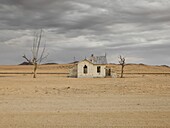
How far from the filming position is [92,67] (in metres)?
59.8

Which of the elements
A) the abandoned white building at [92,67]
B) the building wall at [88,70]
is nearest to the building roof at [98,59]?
the abandoned white building at [92,67]

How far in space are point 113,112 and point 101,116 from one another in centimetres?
113

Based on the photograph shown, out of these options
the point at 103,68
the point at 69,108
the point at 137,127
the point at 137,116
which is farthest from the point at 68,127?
the point at 103,68

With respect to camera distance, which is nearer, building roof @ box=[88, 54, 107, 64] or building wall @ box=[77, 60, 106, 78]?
building wall @ box=[77, 60, 106, 78]

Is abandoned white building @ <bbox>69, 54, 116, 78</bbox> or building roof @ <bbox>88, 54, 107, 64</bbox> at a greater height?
building roof @ <bbox>88, 54, 107, 64</bbox>

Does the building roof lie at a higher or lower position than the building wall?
higher

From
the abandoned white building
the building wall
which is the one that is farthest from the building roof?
the building wall

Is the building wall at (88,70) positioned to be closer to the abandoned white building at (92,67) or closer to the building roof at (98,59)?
the abandoned white building at (92,67)

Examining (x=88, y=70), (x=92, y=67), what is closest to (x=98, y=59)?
(x=92, y=67)

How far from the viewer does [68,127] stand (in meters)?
9.64

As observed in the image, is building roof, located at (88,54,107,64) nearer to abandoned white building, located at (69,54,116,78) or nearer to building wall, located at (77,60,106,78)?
abandoned white building, located at (69,54,116,78)

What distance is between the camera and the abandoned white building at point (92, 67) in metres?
59.6

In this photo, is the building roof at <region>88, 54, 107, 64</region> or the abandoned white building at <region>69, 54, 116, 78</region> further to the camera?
the building roof at <region>88, 54, 107, 64</region>

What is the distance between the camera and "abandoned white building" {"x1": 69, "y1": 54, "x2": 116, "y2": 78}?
196 feet
